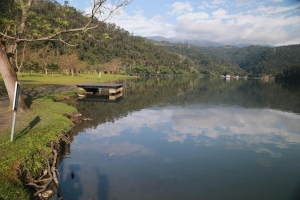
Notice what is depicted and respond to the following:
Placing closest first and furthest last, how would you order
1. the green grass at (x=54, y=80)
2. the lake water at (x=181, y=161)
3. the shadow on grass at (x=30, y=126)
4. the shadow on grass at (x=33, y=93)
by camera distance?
the lake water at (x=181, y=161)
the shadow on grass at (x=30, y=126)
the shadow on grass at (x=33, y=93)
the green grass at (x=54, y=80)

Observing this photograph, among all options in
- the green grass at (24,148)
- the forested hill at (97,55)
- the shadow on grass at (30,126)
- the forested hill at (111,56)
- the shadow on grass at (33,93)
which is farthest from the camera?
the forested hill at (111,56)

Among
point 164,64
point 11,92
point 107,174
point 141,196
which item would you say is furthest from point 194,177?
point 164,64

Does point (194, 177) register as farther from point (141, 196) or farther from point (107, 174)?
point (107, 174)

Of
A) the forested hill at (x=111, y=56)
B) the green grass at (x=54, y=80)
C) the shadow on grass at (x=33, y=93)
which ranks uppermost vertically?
the forested hill at (x=111, y=56)

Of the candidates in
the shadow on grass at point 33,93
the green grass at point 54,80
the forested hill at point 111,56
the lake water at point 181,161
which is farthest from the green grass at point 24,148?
the forested hill at point 111,56

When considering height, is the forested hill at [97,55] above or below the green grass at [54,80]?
above

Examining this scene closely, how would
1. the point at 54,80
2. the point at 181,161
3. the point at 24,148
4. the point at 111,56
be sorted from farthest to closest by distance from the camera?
1. the point at 111,56
2. the point at 54,80
3. the point at 181,161
4. the point at 24,148

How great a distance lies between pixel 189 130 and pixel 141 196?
891 cm

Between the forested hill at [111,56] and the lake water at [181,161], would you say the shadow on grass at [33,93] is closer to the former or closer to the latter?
the lake water at [181,161]

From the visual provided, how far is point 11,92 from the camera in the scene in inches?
514

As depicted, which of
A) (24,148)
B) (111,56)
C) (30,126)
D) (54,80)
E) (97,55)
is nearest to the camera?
(24,148)

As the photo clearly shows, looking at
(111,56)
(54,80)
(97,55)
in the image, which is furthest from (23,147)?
(111,56)

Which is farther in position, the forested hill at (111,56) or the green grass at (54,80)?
the forested hill at (111,56)

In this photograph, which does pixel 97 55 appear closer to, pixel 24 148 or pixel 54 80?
pixel 54 80
